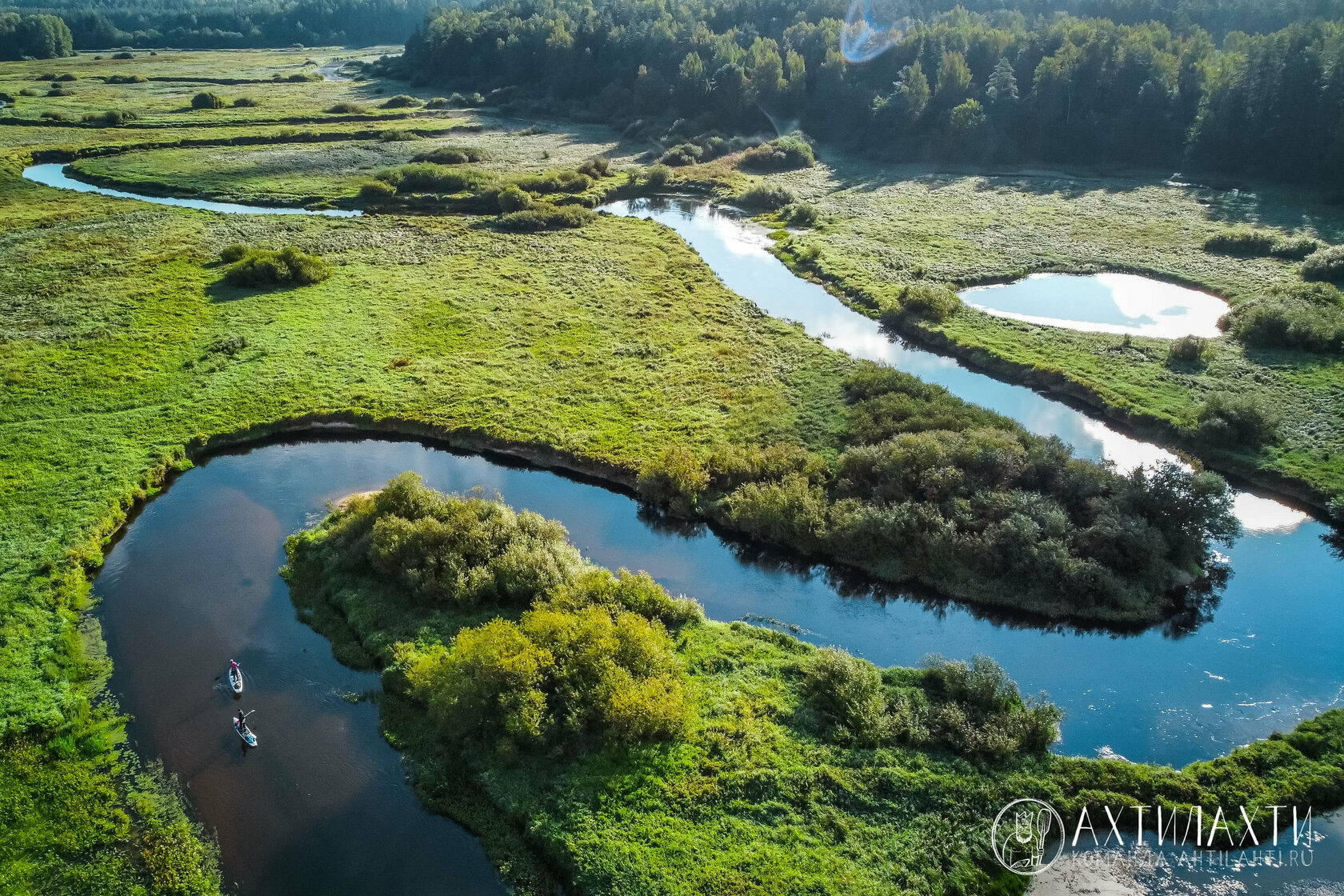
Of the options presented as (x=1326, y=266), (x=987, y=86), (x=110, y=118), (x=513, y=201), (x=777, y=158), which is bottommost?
(x=513, y=201)

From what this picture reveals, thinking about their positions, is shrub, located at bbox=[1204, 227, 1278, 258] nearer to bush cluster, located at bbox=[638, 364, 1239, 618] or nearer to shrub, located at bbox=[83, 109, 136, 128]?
bush cluster, located at bbox=[638, 364, 1239, 618]

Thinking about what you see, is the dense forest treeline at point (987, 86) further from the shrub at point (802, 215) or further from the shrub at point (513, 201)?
the shrub at point (513, 201)

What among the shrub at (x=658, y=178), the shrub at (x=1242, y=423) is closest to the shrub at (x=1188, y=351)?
the shrub at (x=1242, y=423)

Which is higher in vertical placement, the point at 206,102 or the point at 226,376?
the point at 206,102


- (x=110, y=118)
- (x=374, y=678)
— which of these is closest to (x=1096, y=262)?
(x=374, y=678)

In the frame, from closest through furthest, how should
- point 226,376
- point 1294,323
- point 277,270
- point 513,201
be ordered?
point 226,376 < point 1294,323 < point 277,270 < point 513,201

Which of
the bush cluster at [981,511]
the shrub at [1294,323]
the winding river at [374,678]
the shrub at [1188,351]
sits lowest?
the winding river at [374,678]

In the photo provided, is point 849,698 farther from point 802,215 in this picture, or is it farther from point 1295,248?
point 1295,248
